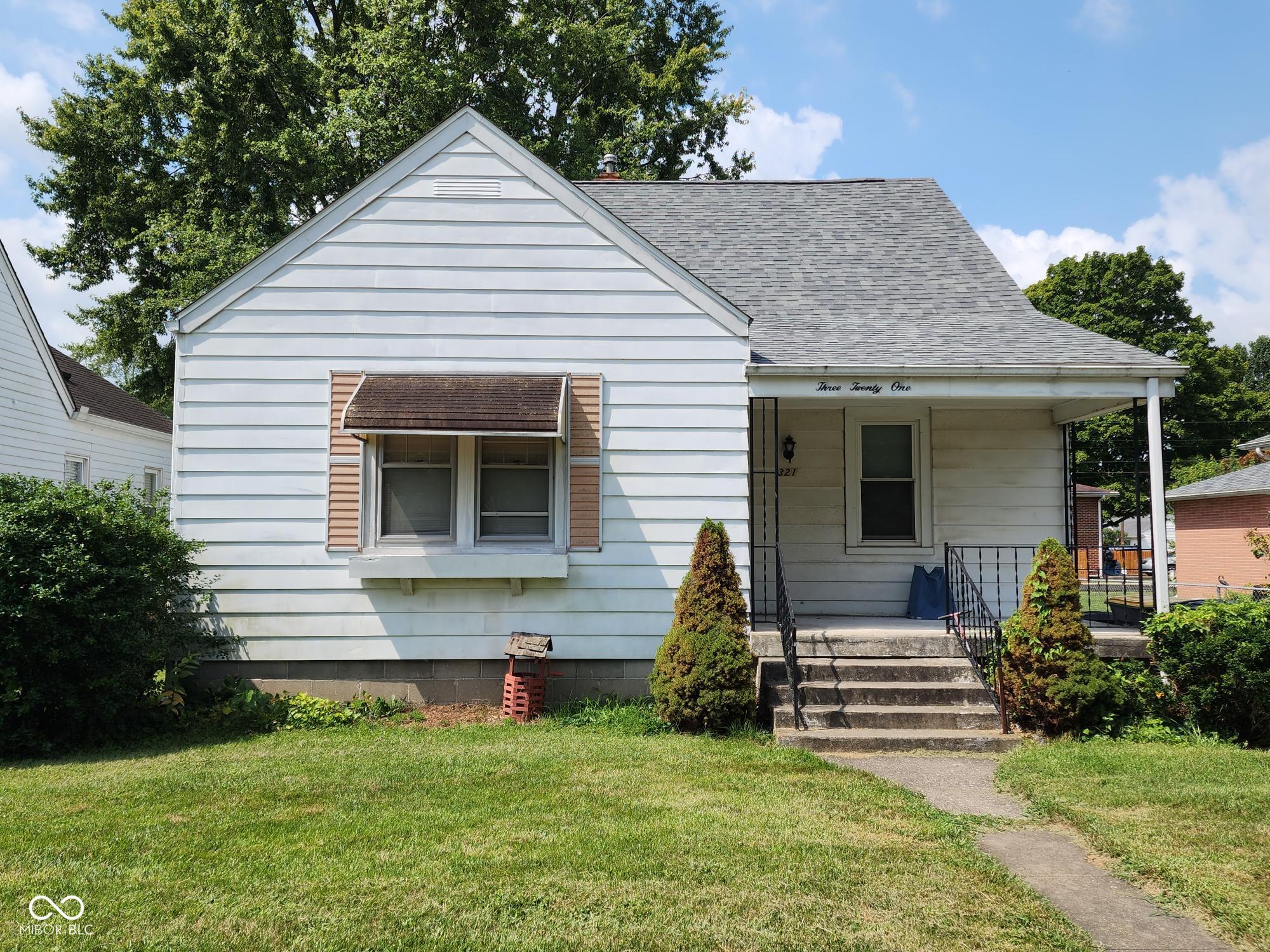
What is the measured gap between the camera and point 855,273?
1035 cm

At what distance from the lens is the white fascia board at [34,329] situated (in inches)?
536

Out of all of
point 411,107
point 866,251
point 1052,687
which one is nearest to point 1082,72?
point 866,251

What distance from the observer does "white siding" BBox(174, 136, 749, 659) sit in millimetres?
7793

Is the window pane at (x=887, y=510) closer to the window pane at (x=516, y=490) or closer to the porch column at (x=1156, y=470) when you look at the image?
the porch column at (x=1156, y=470)

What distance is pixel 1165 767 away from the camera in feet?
19.2

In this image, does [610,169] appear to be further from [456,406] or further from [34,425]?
[34,425]

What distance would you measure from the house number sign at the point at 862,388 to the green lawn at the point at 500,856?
3692mm

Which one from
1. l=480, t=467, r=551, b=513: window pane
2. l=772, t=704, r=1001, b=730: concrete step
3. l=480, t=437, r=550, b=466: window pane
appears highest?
l=480, t=437, r=550, b=466: window pane

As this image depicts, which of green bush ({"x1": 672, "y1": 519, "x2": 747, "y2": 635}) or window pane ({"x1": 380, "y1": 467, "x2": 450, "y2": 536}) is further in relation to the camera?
window pane ({"x1": 380, "y1": 467, "x2": 450, "y2": 536})

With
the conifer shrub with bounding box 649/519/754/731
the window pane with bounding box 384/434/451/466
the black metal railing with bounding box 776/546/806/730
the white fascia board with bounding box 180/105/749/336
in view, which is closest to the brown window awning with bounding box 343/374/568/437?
the window pane with bounding box 384/434/451/466

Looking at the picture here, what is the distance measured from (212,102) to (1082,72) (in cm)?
1883

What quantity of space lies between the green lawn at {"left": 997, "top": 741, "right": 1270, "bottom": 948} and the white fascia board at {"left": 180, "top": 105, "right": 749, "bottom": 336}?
4664 mm

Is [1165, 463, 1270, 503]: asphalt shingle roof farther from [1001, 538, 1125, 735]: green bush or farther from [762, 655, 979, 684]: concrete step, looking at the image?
[762, 655, 979, 684]: concrete step

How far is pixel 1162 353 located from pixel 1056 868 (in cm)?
4166
